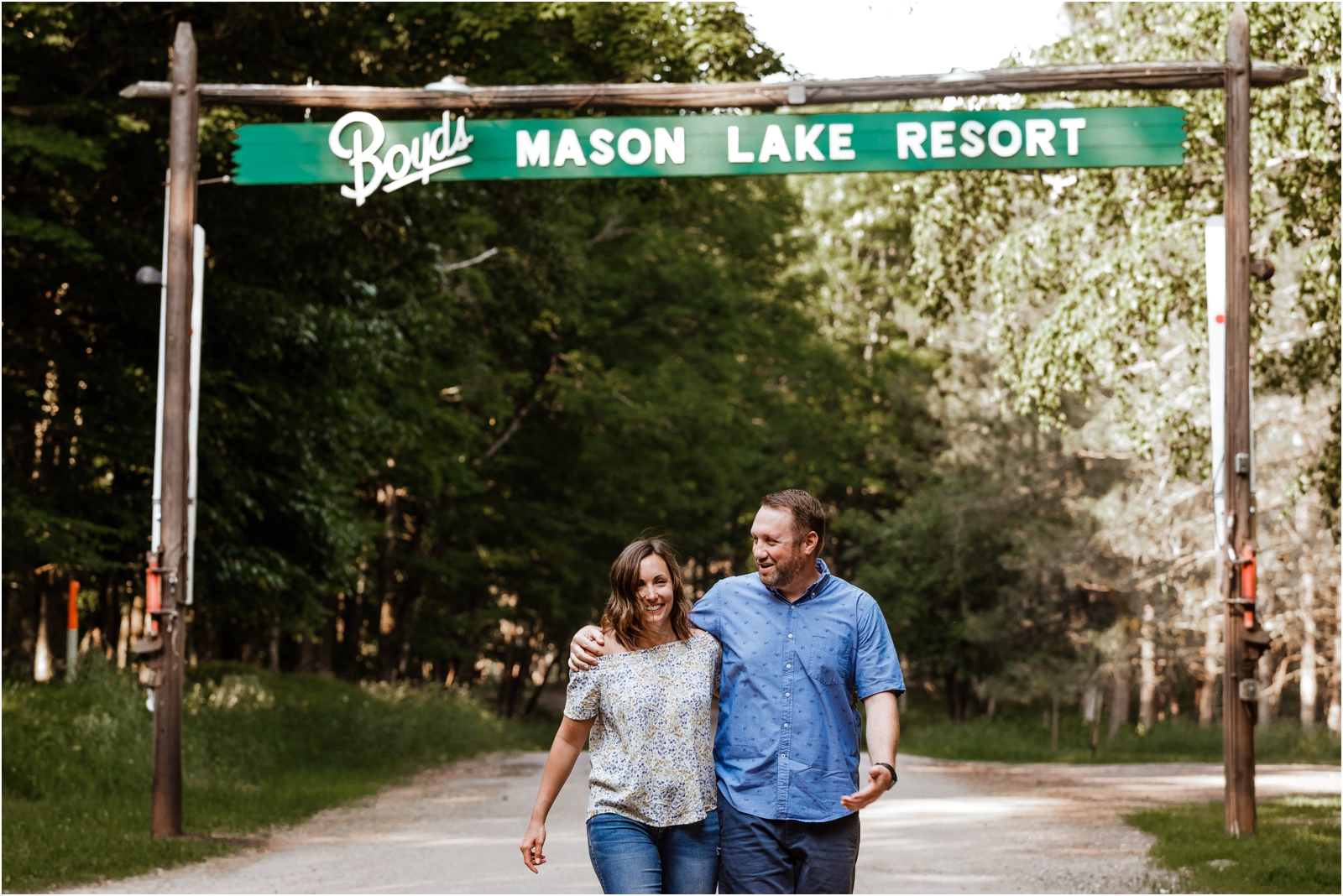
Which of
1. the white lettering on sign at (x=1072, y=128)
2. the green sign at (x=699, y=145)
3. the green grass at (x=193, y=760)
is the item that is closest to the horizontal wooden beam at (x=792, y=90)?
the green sign at (x=699, y=145)

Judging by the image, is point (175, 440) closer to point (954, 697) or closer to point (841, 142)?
point (841, 142)

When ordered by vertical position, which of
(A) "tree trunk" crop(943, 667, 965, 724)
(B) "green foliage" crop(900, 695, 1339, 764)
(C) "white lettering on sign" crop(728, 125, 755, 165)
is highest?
(C) "white lettering on sign" crop(728, 125, 755, 165)

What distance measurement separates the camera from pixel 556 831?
1252cm

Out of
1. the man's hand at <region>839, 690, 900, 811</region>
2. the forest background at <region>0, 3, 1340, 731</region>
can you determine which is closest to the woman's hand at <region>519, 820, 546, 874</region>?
the man's hand at <region>839, 690, 900, 811</region>

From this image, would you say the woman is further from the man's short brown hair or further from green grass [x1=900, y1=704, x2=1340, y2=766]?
green grass [x1=900, y1=704, x2=1340, y2=766]

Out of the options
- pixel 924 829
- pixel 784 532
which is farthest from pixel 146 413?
pixel 784 532

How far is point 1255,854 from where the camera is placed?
10.1 m

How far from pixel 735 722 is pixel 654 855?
1.49ft

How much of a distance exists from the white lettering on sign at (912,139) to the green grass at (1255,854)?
4976 millimetres

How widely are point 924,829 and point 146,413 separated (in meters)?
10.2

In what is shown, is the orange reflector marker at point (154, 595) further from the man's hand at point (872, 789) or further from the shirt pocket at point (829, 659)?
the man's hand at point (872, 789)

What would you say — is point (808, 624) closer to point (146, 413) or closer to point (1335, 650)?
point (146, 413)

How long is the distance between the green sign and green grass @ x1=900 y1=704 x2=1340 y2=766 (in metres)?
16.5

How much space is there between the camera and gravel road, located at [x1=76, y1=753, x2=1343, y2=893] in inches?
376
